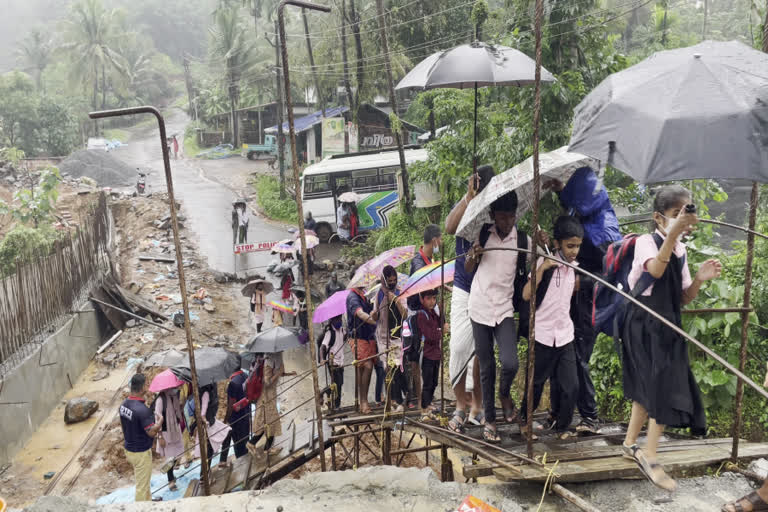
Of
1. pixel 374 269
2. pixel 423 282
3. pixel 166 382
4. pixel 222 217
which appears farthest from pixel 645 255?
pixel 222 217

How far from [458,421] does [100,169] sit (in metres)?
28.9

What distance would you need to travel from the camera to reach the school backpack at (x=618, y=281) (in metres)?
2.91

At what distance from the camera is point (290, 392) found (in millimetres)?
8922

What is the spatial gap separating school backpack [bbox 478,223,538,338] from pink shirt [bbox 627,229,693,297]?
0.81m

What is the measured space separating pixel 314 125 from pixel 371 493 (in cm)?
2428

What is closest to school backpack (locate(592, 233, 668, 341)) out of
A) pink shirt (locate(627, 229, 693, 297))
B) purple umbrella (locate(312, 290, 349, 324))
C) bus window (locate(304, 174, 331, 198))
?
pink shirt (locate(627, 229, 693, 297))

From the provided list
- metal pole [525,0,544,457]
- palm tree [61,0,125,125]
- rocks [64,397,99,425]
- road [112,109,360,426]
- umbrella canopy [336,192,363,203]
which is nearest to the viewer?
metal pole [525,0,544,457]

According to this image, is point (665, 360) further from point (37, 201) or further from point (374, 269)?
point (37, 201)

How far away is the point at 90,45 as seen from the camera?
42.3m

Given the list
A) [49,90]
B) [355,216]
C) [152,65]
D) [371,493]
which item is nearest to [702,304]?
[371,493]

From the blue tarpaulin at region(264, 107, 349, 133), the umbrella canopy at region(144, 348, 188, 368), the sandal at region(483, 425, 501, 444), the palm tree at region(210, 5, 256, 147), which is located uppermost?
the palm tree at region(210, 5, 256, 147)

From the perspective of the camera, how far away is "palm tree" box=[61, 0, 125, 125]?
41.8 metres

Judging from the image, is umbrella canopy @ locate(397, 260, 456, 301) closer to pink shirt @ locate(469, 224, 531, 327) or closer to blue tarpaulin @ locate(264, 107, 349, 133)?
pink shirt @ locate(469, 224, 531, 327)

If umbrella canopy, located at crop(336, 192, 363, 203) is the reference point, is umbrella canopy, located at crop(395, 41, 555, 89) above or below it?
above
